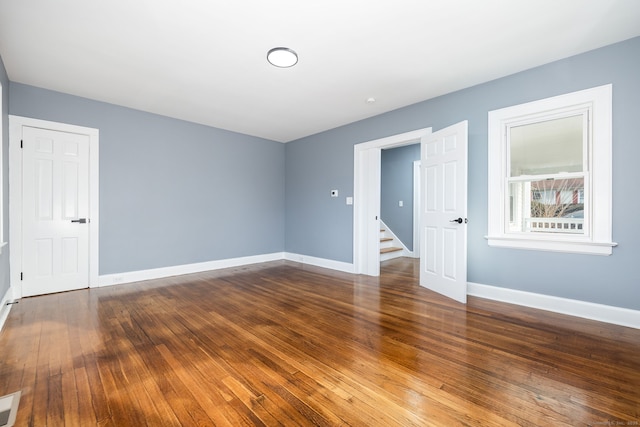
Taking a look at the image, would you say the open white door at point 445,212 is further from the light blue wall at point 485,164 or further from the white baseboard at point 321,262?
the white baseboard at point 321,262

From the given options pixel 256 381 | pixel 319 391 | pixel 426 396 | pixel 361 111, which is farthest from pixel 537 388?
pixel 361 111

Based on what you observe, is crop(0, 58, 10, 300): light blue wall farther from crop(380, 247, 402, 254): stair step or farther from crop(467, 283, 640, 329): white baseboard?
crop(380, 247, 402, 254): stair step

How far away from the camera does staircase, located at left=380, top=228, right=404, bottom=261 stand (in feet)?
20.2

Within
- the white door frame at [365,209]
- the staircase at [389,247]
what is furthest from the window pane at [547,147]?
the staircase at [389,247]

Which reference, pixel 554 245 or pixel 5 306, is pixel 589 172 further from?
pixel 5 306

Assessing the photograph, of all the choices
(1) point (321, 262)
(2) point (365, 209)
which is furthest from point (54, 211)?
(2) point (365, 209)

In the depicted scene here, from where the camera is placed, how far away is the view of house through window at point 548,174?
9.55 feet

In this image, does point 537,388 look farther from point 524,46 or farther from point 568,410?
point 524,46

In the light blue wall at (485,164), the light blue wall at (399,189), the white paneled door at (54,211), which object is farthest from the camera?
the light blue wall at (399,189)

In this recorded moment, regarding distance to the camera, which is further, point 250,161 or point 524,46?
point 250,161

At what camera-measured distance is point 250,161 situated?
5758 mm

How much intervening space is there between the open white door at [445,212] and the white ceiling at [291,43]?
752 mm

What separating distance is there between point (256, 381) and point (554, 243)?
3.22m

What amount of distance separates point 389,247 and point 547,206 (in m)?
3.69
